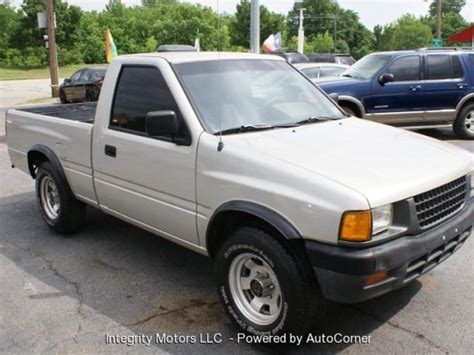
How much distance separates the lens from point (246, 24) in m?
64.8

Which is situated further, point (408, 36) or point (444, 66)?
point (408, 36)

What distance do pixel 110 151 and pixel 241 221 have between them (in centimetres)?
156

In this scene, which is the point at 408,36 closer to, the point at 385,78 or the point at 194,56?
the point at 385,78

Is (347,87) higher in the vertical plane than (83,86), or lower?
higher

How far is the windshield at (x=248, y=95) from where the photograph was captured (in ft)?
12.2

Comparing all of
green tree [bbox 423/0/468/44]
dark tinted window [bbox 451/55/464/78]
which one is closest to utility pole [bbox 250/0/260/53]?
dark tinted window [bbox 451/55/464/78]

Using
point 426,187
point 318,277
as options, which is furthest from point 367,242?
point 426,187

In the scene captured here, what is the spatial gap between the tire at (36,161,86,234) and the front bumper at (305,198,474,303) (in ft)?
10.3

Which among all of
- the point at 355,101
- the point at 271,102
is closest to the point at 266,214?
the point at 271,102

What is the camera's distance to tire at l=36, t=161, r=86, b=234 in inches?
206

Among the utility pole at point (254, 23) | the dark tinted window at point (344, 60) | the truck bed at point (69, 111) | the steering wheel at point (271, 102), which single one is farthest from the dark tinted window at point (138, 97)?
the dark tinted window at point (344, 60)

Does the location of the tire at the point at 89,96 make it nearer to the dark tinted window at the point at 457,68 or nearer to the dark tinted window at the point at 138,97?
the dark tinted window at the point at 457,68

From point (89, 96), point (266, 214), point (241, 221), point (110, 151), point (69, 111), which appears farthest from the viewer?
point (89, 96)

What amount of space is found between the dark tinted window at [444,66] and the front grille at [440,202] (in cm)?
745
